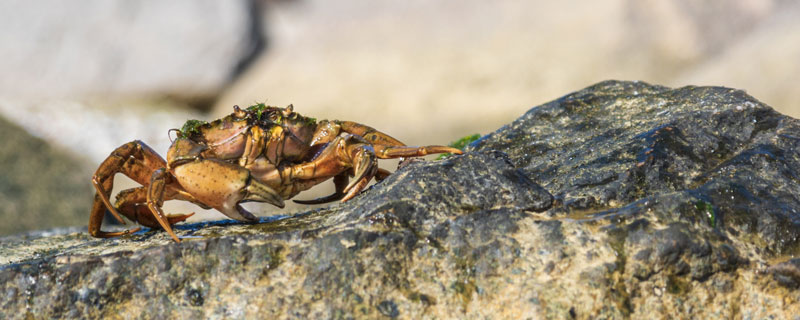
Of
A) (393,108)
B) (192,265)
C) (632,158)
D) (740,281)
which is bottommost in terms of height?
(740,281)

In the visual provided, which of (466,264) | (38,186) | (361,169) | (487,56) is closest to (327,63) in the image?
(487,56)

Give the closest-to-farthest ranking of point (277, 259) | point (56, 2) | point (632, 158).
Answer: point (277, 259), point (632, 158), point (56, 2)

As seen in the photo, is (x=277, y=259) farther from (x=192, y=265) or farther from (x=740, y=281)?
(x=740, y=281)

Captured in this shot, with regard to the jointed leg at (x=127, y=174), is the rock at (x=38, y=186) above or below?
above

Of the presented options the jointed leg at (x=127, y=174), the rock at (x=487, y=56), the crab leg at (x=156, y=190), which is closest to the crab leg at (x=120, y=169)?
the jointed leg at (x=127, y=174)

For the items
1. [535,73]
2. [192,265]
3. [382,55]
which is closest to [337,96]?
[382,55]

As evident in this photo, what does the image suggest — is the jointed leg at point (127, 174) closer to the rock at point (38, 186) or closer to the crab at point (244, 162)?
the crab at point (244, 162)
